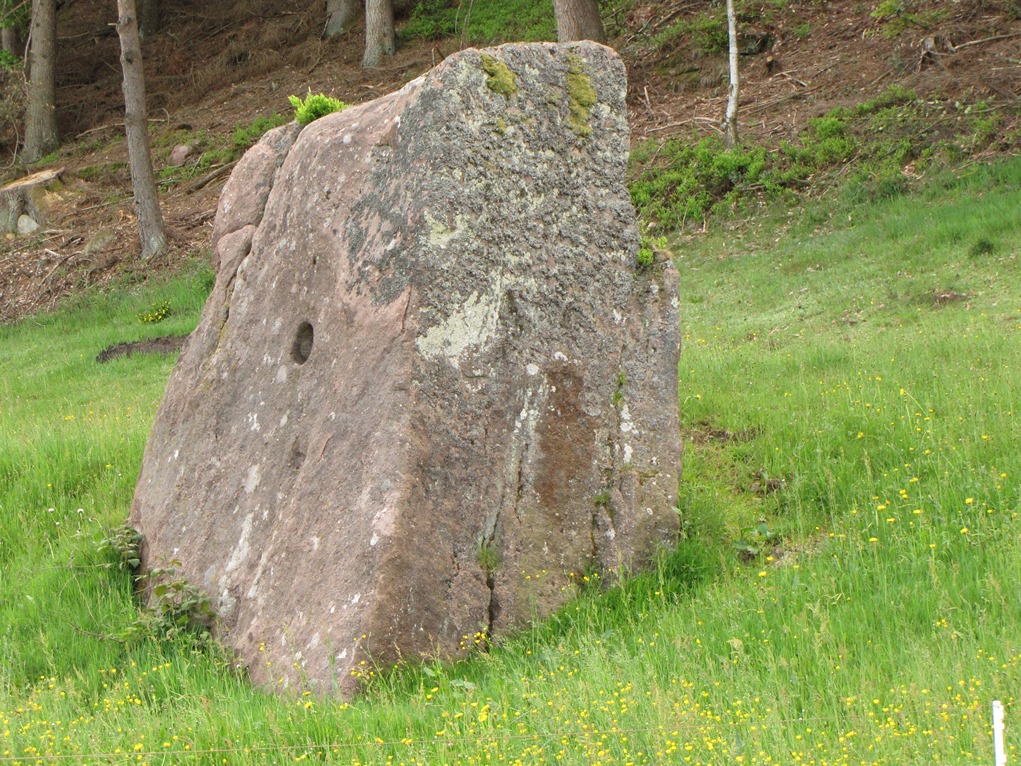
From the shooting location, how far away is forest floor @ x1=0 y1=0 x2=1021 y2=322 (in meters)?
17.2

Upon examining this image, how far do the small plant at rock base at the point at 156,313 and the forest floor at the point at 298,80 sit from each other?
177cm

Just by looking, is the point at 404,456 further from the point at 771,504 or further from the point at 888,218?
the point at 888,218

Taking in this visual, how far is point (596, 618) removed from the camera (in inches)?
218

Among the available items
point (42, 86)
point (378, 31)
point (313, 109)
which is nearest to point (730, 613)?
point (313, 109)

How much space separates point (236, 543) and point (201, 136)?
807 inches

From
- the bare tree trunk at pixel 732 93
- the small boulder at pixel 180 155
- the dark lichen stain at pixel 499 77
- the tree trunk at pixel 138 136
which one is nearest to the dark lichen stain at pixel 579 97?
the dark lichen stain at pixel 499 77

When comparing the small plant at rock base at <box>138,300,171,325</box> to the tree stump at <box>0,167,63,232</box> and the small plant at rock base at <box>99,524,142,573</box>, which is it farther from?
the small plant at rock base at <box>99,524,142,573</box>

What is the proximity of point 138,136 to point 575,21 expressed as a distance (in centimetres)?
774

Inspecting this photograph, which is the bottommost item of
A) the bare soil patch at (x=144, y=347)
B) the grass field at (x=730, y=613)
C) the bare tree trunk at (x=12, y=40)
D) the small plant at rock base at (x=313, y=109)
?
the grass field at (x=730, y=613)

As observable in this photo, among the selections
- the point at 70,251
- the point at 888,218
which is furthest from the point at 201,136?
the point at 888,218

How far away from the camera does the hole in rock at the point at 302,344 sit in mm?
6277

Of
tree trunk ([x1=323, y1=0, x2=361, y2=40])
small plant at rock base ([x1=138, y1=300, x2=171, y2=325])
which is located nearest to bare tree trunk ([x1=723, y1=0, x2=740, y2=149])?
small plant at rock base ([x1=138, y1=300, x2=171, y2=325])

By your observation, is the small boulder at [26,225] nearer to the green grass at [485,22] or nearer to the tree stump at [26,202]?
the tree stump at [26,202]

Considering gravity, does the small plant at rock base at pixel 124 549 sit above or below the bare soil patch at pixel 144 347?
below
